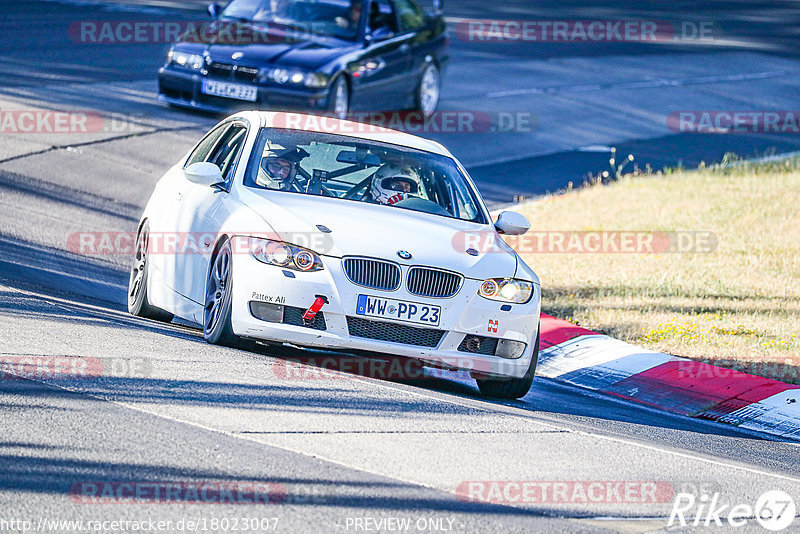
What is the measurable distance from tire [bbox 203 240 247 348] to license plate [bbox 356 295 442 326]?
2.62 feet

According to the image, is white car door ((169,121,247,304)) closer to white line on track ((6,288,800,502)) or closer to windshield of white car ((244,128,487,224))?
windshield of white car ((244,128,487,224))

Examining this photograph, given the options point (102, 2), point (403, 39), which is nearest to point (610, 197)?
point (403, 39)

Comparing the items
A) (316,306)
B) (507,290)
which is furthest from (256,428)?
(507,290)

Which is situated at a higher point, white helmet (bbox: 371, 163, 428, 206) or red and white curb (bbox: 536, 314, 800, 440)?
white helmet (bbox: 371, 163, 428, 206)

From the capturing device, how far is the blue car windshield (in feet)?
55.1

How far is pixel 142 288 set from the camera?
888cm

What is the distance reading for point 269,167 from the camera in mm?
8242

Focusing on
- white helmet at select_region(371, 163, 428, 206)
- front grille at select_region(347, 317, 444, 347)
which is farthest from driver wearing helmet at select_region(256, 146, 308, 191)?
front grille at select_region(347, 317, 444, 347)

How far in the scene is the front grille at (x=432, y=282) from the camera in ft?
23.8

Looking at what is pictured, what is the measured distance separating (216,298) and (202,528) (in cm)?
313

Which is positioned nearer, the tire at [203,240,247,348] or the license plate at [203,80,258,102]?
the tire at [203,240,247,348]

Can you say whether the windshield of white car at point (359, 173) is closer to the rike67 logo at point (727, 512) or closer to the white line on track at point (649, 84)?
the rike67 logo at point (727, 512)

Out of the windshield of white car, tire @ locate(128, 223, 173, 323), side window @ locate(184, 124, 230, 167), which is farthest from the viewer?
side window @ locate(184, 124, 230, 167)

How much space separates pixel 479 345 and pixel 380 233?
2.92 feet
